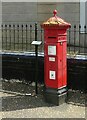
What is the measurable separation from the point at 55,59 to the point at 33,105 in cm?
102

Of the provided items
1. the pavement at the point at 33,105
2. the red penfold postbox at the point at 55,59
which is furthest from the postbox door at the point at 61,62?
the pavement at the point at 33,105

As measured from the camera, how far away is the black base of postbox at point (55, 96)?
703cm

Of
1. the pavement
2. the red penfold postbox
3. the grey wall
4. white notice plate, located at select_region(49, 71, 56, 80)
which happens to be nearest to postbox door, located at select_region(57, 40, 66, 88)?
the red penfold postbox

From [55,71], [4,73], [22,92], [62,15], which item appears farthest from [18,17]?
[55,71]

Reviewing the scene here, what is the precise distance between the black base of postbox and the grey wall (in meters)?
5.58

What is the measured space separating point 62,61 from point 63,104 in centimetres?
87

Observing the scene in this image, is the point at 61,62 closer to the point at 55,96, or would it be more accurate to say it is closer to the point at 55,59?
the point at 55,59

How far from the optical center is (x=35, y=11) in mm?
13008

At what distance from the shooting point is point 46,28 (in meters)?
7.00

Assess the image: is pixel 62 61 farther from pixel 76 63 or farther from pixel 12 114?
pixel 12 114

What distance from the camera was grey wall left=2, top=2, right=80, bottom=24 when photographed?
12422 millimetres

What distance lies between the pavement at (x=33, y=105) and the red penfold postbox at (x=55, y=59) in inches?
8.7

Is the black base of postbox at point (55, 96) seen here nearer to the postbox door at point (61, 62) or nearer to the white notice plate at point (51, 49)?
the postbox door at point (61, 62)

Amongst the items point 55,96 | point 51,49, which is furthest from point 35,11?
point 55,96
